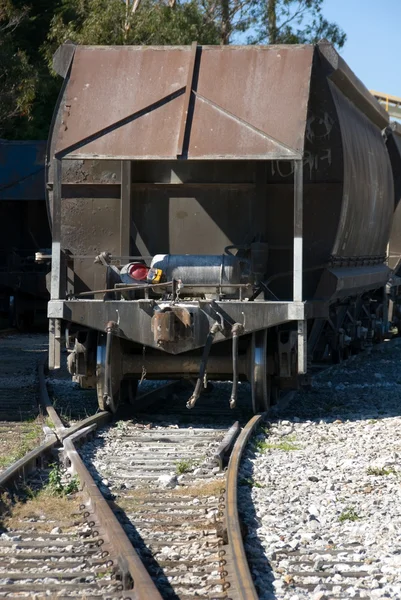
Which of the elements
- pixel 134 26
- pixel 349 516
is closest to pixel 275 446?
pixel 349 516

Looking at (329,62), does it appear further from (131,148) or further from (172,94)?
(131,148)

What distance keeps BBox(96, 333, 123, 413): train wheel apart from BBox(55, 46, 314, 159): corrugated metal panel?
190cm

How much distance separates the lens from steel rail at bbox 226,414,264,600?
4.84 m

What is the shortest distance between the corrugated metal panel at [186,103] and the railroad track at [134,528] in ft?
9.14

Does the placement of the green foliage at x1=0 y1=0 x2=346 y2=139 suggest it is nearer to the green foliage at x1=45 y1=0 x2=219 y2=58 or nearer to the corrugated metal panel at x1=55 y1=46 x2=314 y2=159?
the green foliage at x1=45 y1=0 x2=219 y2=58

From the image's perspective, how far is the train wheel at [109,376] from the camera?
33.1 ft

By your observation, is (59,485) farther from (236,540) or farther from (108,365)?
(108,365)

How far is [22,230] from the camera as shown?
23359 mm

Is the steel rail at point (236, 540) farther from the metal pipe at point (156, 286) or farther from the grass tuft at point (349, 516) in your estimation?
the metal pipe at point (156, 286)

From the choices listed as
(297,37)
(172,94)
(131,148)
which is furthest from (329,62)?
(297,37)

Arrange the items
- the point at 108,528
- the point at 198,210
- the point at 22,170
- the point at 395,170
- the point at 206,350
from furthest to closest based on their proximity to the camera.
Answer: the point at 22,170 < the point at 395,170 < the point at 198,210 < the point at 206,350 < the point at 108,528

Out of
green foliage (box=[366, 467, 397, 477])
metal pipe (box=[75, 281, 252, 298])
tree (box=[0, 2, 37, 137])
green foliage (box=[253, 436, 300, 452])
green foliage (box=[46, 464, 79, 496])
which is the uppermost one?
tree (box=[0, 2, 37, 137])

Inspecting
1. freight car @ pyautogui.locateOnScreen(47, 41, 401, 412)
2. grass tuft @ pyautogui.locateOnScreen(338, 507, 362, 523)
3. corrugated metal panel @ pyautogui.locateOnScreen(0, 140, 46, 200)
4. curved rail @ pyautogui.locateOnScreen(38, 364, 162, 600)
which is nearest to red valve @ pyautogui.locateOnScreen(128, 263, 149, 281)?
freight car @ pyautogui.locateOnScreen(47, 41, 401, 412)

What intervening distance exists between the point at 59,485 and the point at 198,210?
500 cm
